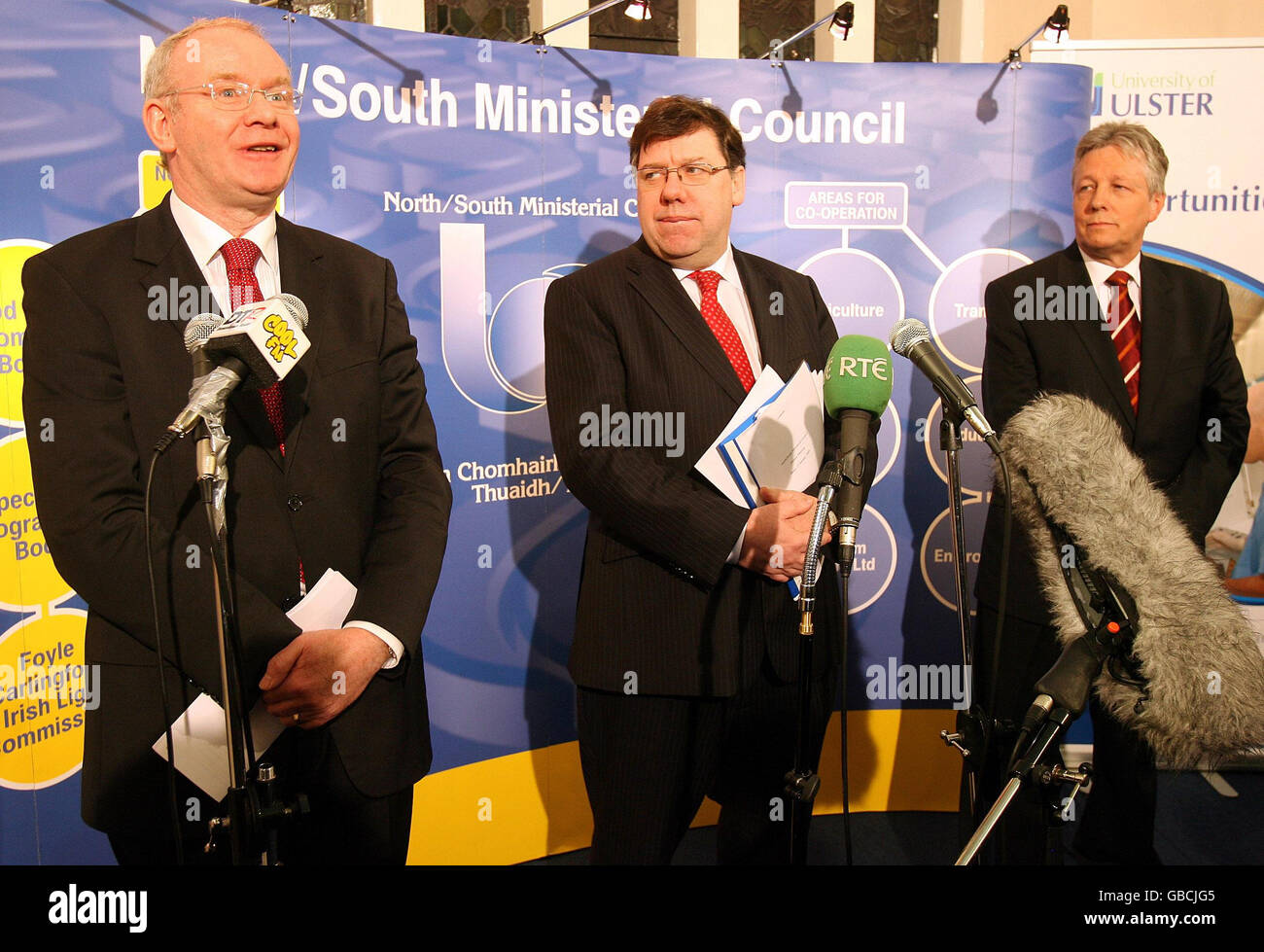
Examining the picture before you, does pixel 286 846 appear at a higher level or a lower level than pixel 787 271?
lower

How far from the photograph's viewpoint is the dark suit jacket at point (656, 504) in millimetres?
2461

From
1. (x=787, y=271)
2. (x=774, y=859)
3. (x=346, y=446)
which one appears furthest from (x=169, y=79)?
(x=774, y=859)

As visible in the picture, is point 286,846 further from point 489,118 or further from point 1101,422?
point 489,118

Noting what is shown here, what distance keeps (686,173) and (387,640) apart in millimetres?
1383

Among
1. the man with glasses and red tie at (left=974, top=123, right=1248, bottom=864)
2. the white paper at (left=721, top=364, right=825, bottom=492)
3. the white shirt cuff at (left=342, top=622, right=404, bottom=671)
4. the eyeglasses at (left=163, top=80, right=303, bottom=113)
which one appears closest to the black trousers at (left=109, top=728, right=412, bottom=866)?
the white shirt cuff at (left=342, top=622, right=404, bottom=671)

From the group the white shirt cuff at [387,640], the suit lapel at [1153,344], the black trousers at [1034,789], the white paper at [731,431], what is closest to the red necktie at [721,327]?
the white paper at [731,431]

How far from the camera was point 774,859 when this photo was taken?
265 centimetres

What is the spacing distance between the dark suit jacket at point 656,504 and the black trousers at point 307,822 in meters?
0.64

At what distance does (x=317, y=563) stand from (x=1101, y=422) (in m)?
1.75

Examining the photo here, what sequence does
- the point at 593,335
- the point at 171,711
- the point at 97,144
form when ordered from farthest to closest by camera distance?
the point at 97,144
the point at 593,335
the point at 171,711

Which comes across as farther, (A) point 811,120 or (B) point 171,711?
(A) point 811,120

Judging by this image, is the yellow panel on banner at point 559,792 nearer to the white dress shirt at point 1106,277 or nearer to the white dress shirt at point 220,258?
the white dress shirt at point 220,258

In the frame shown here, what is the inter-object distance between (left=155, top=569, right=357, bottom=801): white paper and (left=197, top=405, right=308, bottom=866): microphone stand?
20cm

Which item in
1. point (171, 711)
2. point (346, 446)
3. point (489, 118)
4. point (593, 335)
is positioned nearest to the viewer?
point (171, 711)
